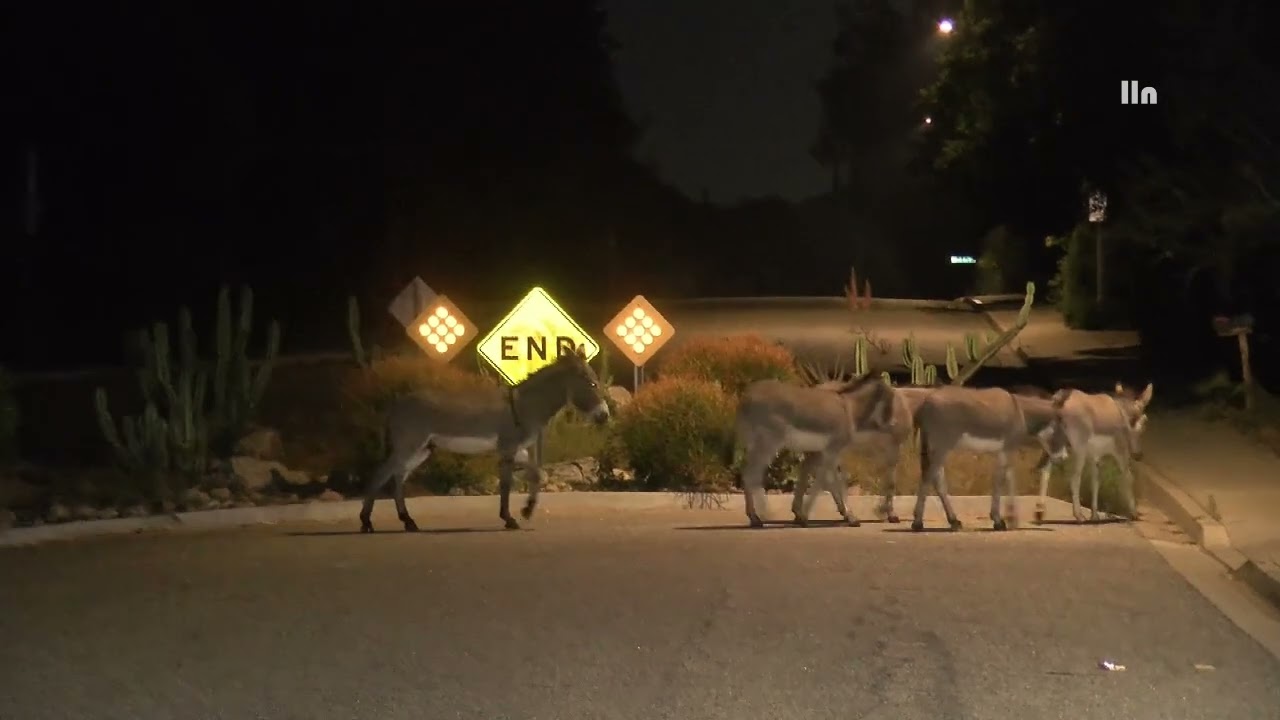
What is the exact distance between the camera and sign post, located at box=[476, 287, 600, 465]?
1855cm

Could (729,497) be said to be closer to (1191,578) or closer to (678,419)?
(678,419)

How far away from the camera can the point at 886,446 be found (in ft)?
48.0

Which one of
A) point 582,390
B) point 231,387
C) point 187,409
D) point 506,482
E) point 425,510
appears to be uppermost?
point 582,390

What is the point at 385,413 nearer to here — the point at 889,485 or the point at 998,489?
the point at 889,485

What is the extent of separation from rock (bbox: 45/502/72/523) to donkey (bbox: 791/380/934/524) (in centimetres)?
634

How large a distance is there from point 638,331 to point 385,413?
Result: 13.5ft

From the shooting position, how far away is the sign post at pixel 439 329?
19.5m

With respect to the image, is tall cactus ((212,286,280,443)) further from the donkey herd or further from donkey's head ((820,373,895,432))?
donkey's head ((820,373,895,432))

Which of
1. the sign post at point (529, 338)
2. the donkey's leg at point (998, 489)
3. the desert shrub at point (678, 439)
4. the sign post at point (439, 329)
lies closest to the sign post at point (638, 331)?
the sign post at point (529, 338)

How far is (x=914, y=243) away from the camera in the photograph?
8150cm

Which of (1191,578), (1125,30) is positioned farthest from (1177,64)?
(1191,578)

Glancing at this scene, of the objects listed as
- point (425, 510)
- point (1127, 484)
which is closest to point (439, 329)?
point (425, 510)

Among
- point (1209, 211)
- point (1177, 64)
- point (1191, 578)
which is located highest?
point (1177, 64)

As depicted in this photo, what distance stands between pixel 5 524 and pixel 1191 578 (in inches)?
377
